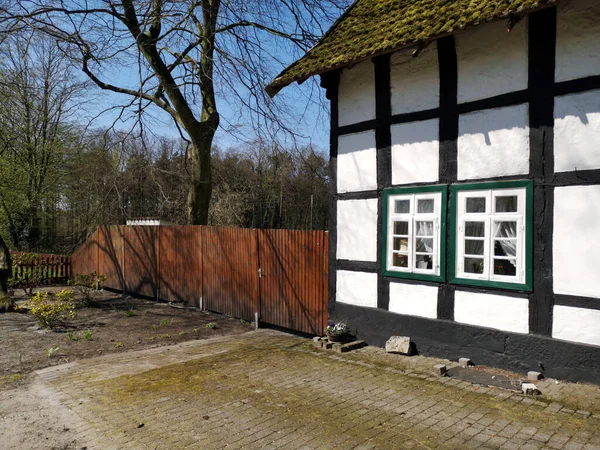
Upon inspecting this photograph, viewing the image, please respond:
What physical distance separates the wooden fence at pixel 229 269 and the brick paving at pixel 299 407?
166 centimetres

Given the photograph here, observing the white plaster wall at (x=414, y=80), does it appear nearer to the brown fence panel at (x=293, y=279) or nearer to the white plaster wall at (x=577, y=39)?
the white plaster wall at (x=577, y=39)

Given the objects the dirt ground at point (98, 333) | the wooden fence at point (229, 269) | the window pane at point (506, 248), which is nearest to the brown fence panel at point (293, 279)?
the wooden fence at point (229, 269)

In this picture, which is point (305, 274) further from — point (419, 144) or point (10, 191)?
point (10, 191)

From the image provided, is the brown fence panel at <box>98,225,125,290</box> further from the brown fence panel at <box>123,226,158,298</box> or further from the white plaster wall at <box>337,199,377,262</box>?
the white plaster wall at <box>337,199,377,262</box>

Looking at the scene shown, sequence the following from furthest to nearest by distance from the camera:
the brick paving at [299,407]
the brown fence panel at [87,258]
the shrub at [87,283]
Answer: the brown fence panel at [87,258] → the shrub at [87,283] → the brick paving at [299,407]

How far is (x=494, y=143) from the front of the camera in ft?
19.5

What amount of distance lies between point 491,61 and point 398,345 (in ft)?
13.5

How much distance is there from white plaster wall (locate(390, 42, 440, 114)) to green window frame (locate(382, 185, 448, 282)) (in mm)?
1254

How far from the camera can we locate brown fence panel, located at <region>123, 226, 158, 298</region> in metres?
12.8

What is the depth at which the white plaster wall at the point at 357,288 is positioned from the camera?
732cm

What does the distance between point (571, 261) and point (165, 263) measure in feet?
32.2

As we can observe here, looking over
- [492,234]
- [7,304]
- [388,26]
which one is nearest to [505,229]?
[492,234]

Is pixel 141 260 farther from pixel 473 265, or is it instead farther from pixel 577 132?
pixel 577 132

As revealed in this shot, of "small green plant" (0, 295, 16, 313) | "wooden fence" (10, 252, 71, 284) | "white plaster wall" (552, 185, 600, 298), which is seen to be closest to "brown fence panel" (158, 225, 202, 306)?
"small green plant" (0, 295, 16, 313)
